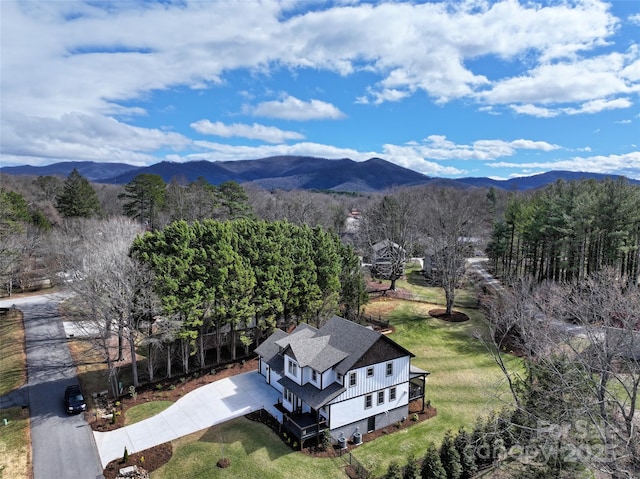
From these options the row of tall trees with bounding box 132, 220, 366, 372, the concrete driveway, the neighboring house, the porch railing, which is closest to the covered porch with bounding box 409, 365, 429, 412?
the porch railing

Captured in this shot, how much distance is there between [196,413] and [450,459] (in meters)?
14.6

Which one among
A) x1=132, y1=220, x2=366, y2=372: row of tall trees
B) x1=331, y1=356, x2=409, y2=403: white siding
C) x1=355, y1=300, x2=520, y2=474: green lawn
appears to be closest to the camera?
x1=355, y1=300, x2=520, y2=474: green lawn

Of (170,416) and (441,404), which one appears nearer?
(170,416)

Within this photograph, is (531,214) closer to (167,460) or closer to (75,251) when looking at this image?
(167,460)

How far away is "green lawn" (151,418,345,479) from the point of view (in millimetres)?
18844

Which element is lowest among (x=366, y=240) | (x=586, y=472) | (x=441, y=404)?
(x=441, y=404)

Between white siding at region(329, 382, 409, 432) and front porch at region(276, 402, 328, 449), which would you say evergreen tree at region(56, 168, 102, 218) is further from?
white siding at region(329, 382, 409, 432)

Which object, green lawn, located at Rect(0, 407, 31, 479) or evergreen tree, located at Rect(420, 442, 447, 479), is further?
green lawn, located at Rect(0, 407, 31, 479)

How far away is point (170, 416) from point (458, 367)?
819 inches

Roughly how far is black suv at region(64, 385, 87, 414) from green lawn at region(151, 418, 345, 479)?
721 centimetres

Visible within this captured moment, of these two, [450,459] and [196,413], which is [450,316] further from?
[196,413]

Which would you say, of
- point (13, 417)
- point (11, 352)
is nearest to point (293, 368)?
point (13, 417)

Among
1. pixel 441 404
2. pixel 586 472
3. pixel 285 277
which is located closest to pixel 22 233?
pixel 285 277

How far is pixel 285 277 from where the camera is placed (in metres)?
31.9
